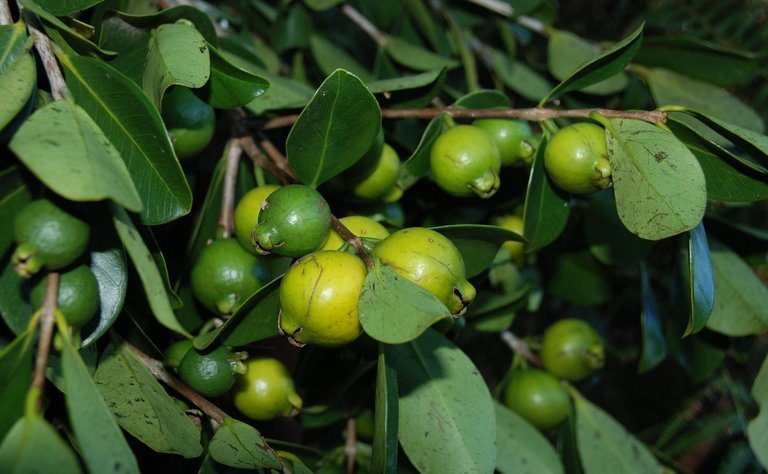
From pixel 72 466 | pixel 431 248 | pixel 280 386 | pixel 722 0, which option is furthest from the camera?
pixel 722 0

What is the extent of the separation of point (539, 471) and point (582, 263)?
22.0 inches

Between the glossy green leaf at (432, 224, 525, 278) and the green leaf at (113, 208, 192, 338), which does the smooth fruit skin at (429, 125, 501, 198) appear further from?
the green leaf at (113, 208, 192, 338)

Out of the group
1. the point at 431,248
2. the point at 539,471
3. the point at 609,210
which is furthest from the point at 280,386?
the point at 609,210

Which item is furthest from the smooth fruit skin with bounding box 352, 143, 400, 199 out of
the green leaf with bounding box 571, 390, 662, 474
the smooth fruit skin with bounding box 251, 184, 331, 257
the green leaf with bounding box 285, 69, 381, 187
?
the green leaf with bounding box 571, 390, 662, 474

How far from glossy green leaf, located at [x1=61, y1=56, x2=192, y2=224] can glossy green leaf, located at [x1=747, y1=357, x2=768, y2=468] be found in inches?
39.3

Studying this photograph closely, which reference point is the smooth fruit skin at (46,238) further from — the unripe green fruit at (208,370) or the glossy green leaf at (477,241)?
the glossy green leaf at (477,241)

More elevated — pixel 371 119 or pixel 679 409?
pixel 371 119

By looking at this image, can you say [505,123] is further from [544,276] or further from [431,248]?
[544,276]

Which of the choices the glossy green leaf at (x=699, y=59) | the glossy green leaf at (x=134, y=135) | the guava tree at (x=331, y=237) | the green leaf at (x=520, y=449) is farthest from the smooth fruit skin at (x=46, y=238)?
the glossy green leaf at (x=699, y=59)

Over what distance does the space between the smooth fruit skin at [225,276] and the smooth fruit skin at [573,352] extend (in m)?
0.86

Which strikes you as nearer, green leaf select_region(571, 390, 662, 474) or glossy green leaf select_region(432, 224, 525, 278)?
glossy green leaf select_region(432, 224, 525, 278)

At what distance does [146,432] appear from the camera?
97 centimetres

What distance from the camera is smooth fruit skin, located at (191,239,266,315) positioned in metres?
1.12

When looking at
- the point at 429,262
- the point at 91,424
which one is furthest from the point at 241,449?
the point at 429,262
